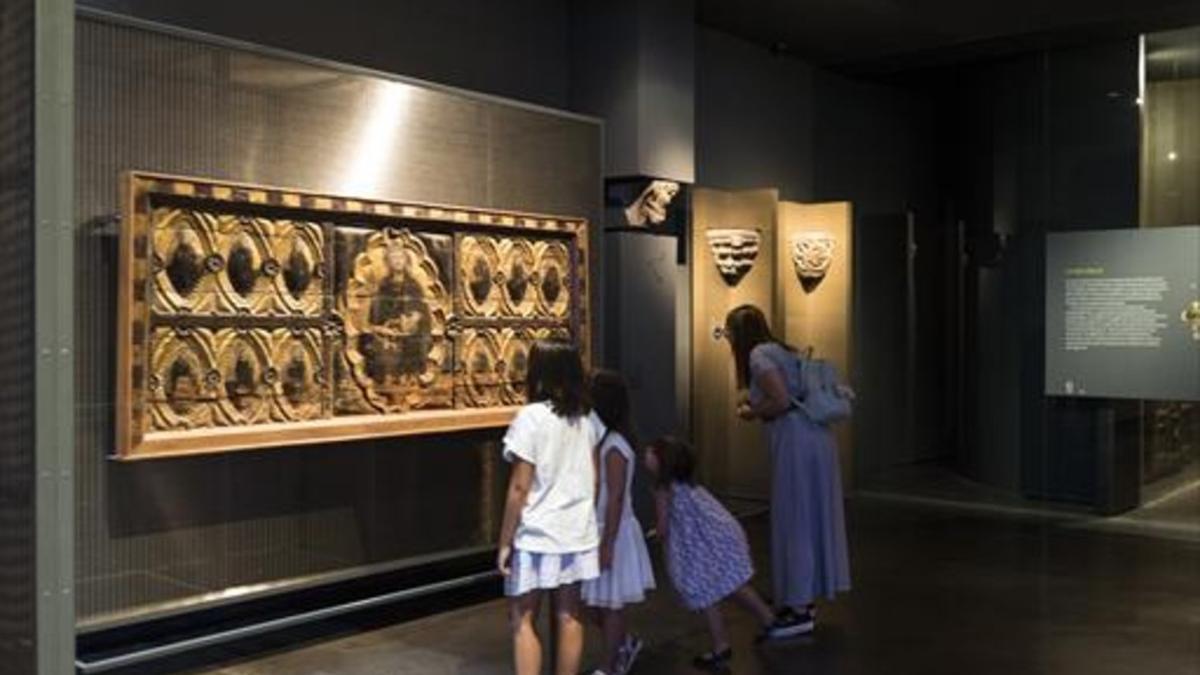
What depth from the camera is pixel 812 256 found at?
9.60 meters

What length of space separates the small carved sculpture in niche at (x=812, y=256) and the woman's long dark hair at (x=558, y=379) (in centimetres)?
562

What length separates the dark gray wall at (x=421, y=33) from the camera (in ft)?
18.9

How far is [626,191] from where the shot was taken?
25.1ft

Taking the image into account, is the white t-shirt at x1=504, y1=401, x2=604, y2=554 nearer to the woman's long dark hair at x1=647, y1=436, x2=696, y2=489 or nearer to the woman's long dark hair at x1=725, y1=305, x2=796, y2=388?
the woman's long dark hair at x1=647, y1=436, x2=696, y2=489

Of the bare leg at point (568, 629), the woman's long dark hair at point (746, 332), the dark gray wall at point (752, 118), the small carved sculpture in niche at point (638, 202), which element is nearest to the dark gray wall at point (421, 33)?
the small carved sculpture in niche at point (638, 202)

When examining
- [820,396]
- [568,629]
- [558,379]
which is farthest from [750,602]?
[558,379]

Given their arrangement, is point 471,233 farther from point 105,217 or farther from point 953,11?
point 953,11

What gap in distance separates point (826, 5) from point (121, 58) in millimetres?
5512

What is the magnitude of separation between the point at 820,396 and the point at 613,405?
60.4 inches

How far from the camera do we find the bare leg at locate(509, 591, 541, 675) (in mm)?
4324

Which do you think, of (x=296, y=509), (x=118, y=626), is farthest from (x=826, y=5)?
(x=118, y=626)

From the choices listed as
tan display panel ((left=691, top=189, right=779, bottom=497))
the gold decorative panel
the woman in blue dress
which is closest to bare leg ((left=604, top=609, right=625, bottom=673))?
the woman in blue dress

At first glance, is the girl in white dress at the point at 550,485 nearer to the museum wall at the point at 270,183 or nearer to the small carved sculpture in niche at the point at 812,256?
the museum wall at the point at 270,183

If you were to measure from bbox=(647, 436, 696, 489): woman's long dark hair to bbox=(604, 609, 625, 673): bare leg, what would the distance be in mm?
583
